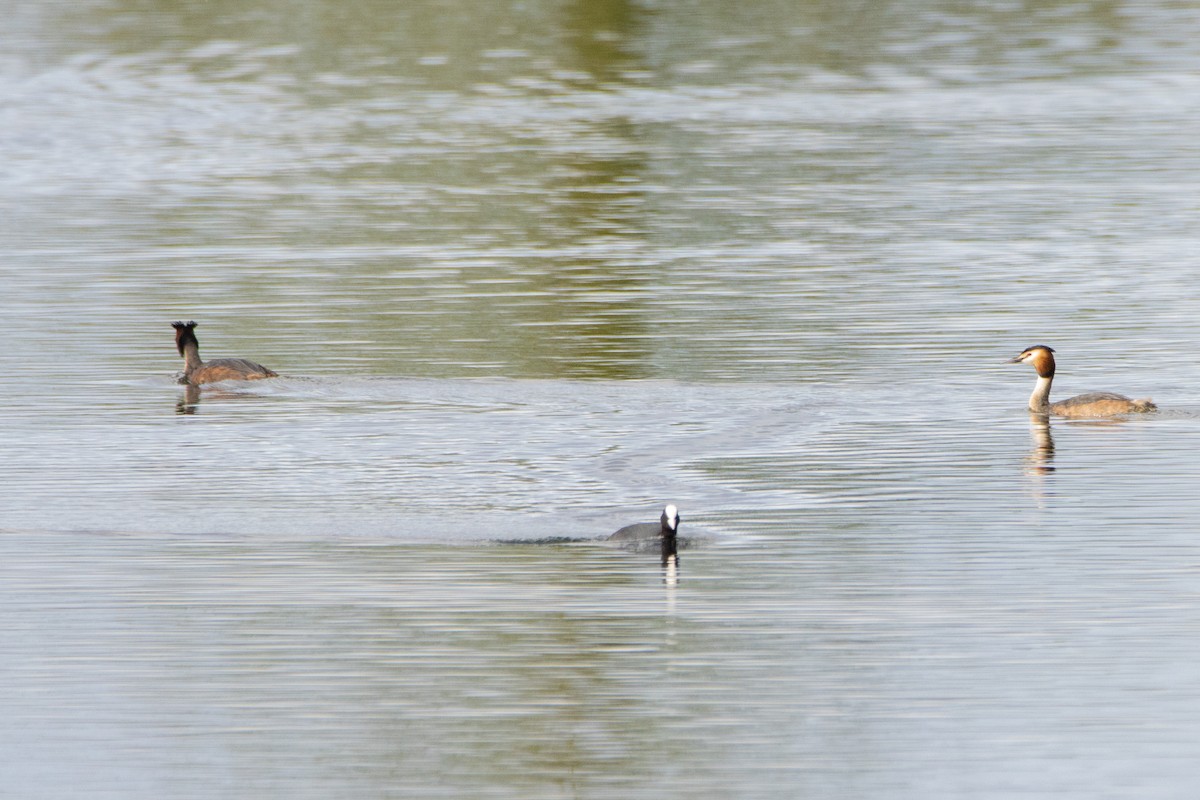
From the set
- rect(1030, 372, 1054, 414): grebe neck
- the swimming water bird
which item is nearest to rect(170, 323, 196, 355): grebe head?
rect(1030, 372, 1054, 414): grebe neck

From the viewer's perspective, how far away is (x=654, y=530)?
51.2 ft

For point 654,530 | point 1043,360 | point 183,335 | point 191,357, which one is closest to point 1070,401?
point 1043,360

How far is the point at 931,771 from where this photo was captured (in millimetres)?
11367

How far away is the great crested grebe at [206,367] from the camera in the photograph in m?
22.8

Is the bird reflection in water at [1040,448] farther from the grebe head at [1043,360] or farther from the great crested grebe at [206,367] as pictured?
the great crested grebe at [206,367]

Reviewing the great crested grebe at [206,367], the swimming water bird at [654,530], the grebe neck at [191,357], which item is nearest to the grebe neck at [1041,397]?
the swimming water bird at [654,530]

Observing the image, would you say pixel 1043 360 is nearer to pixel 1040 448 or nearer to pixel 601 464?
pixel 1040 448

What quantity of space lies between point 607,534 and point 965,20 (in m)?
61.0

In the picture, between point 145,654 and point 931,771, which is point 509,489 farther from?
point 931,771

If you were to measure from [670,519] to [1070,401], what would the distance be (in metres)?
6.71

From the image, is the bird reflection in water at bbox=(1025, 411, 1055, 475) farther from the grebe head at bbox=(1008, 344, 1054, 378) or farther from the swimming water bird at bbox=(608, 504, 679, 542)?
the swimming water bird at bbox=(608, 504, 679, 542)

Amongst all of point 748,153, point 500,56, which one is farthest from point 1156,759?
point 500,56

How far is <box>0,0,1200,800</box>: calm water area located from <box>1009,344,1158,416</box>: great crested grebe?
0.25m

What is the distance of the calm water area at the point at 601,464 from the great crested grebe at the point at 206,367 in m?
0.27
